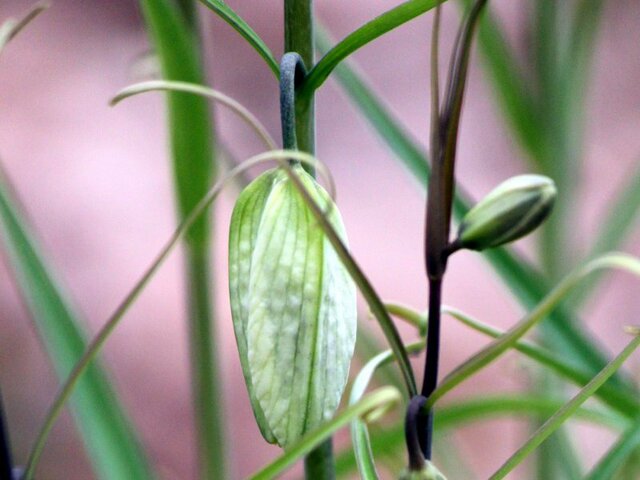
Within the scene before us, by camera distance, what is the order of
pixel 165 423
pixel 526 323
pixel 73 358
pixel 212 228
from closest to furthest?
pixel 526 323 < pixel 73 358 < pixel 212 228 < pixel 165 423

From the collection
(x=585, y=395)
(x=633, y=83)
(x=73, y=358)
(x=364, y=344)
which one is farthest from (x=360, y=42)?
(x=633, y=83)

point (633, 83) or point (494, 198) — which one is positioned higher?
point (494, 198)

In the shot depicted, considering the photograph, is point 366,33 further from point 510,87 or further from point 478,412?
point 510,87

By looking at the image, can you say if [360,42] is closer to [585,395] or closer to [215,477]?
[585,395]

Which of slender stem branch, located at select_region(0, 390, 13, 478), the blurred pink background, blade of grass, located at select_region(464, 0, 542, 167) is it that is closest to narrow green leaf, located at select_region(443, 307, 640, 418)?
slender stem branch, located at select_region(0, 390, 13, 478)

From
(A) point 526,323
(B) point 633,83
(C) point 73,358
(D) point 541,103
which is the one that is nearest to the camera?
(A) point 526,323

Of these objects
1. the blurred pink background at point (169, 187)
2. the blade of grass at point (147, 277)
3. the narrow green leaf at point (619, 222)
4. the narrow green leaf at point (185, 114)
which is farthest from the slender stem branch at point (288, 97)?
the blurred pink background at point (169, 187)
